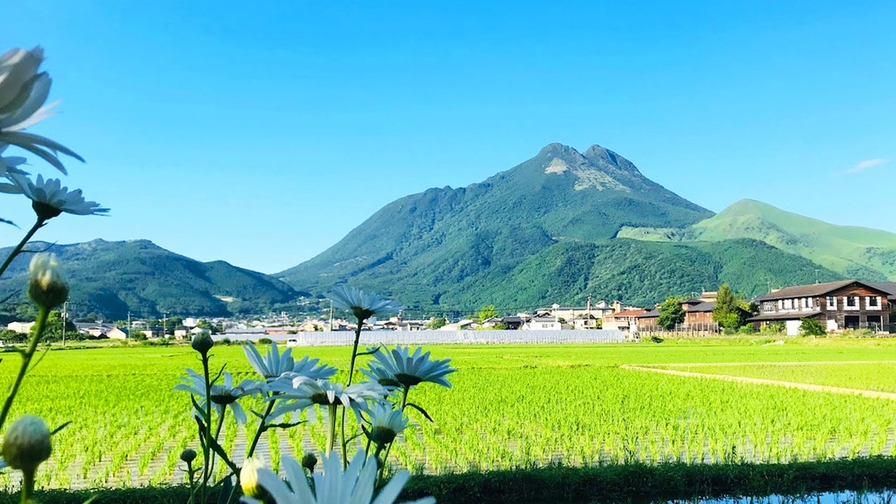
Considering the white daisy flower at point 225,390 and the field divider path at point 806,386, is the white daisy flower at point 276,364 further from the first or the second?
the field divider path at point 806,386

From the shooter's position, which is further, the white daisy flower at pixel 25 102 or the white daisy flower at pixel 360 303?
the white daisy flower at pixel 360 303

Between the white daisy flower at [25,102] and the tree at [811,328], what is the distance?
1697 inches

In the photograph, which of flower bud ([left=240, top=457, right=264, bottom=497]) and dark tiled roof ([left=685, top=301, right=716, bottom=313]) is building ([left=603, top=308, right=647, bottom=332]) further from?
flower bud ([left=240, top=457, right=264, bottom=497])

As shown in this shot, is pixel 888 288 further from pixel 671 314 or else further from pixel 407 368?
pixel 407 368

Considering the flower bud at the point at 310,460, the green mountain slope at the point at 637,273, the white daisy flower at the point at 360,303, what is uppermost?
the green mountain slope at the point at 637,273

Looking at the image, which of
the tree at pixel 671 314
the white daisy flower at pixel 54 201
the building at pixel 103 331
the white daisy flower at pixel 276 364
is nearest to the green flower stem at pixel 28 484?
the white daisy flower at pixel 54 201

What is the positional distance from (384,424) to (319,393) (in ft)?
0.37

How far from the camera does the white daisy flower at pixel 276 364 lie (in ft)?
4.01

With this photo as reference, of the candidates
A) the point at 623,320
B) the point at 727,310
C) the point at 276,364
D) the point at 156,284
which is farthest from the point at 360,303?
the point at 156,284

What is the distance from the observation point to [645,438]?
8.77 meters

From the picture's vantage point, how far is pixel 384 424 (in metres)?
1.07

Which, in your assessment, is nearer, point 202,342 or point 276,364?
point 202,342

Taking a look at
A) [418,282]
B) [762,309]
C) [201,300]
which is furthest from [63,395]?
[418,282]


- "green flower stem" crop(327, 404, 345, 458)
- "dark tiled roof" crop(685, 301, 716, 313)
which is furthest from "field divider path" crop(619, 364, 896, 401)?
"dark tiled roof" crop(685, 301, 716, 313)
